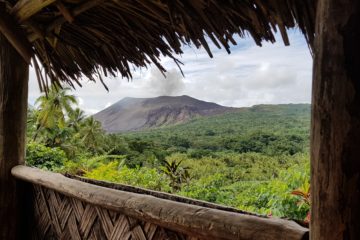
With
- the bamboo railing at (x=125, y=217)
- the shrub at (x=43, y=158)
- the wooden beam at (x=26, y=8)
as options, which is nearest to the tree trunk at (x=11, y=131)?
the bamboo railing at (x=125, y=217)

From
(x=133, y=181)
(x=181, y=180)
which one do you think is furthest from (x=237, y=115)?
(x=133, y=181)

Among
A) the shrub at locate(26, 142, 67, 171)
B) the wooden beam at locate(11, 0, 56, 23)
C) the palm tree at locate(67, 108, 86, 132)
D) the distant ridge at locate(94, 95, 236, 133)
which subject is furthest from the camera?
the distant ridge at locate(94, 95, 236, 133)

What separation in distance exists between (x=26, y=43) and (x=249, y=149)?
55.9 feet

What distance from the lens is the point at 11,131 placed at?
2.06 meters

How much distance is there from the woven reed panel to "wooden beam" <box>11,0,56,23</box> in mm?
825

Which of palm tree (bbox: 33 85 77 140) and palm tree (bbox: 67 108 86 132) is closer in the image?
palm tree (bbox: 33 85 77 140)

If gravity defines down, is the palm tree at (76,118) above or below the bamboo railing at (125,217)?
above

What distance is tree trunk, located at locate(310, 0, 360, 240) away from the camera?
2.10ft

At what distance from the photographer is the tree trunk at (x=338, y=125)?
639 millimetres

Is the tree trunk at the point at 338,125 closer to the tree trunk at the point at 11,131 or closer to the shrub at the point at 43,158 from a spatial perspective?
the tree trunk at the point at 11,131

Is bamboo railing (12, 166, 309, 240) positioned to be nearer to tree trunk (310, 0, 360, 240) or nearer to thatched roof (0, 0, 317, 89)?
tree trunk (310, 0, 360, 240)

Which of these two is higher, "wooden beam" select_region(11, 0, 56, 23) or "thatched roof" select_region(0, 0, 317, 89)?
"wooden beam" select_region(11, 0, 56, 23)

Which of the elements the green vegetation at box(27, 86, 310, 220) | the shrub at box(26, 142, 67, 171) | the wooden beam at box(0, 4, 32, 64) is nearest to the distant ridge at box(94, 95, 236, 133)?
the green vegetation at box(27, 86, 310, 220)

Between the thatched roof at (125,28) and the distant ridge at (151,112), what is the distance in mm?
35778
